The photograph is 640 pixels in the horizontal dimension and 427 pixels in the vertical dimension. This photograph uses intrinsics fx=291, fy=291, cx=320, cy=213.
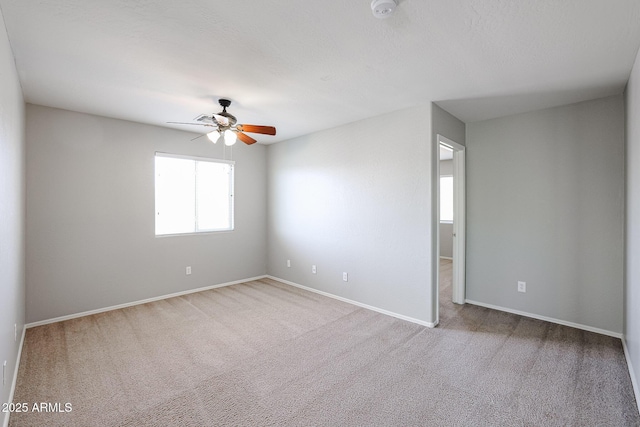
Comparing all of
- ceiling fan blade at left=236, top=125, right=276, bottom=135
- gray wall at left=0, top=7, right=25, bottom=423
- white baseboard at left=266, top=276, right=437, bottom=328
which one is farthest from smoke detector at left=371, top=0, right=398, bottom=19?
white baseboard at left=266, top=276, right=437, bottom=328

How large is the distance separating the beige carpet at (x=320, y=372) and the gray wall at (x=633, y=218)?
0.97 feet

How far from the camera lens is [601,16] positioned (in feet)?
5.64

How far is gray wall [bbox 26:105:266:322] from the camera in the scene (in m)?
3.29

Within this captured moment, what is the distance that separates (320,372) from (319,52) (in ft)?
8.17

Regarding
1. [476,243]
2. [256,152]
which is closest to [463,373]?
[476,243]

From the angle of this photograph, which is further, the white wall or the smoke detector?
the white wall

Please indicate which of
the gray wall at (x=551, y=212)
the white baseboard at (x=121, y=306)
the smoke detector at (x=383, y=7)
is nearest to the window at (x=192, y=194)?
the white baseboard at (x=121, y=306)

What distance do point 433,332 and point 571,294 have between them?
1599 mm

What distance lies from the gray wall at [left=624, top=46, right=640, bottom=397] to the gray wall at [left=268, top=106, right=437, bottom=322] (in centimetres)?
153

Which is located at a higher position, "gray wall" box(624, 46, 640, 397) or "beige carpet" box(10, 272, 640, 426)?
"gray wall" box(624, 46, 640, 397)

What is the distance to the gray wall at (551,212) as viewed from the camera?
2.96 meters

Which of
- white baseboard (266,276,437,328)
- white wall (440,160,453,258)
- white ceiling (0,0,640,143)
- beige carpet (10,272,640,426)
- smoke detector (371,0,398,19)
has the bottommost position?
beige carpet (10,272,640,426)

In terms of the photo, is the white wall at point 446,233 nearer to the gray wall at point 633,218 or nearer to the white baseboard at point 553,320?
the white baseboard at point 553,320

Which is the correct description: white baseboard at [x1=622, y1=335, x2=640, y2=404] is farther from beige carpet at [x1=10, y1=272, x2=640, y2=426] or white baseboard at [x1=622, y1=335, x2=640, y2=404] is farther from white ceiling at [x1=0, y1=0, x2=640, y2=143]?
white ceiling at [x1=0, y1=0, x2=640, y2=143]
